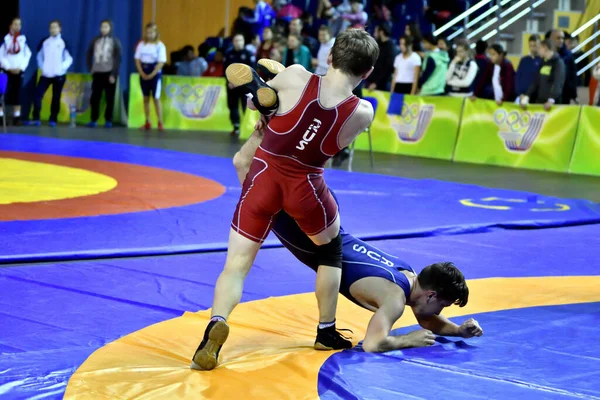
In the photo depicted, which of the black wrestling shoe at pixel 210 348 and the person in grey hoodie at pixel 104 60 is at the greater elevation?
the person in grey hoodie at pixel 104 60

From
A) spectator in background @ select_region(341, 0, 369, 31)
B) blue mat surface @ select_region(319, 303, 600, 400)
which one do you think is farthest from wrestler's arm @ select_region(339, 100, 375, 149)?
spectator in background @ select_region(341, 0, 369, 31)

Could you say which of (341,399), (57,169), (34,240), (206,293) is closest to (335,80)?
(341,399)

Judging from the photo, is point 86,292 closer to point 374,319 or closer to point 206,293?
point 206,293

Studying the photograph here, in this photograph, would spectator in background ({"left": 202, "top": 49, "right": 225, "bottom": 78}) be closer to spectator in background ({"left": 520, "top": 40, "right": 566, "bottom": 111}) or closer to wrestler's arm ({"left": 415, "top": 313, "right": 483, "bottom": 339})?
spectator in background ({"left": 520, "top": 40, "right": 566, "bottom": 111})

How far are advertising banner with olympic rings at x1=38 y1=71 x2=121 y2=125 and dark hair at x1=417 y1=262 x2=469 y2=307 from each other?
47.5 feet

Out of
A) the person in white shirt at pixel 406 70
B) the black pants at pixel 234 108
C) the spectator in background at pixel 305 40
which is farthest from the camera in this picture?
the black pants at pixel 234 108

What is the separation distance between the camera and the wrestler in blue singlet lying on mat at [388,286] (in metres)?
3.96

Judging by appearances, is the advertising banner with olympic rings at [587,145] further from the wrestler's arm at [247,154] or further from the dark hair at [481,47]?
the wrestler's arm at [247,154]

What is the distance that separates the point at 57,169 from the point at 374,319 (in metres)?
6.35

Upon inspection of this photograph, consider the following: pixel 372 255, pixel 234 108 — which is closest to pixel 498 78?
pixel 234 108

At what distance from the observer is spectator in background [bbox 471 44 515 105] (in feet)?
44.0

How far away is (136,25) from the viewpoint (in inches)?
730

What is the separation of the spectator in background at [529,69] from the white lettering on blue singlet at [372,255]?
9391 mm

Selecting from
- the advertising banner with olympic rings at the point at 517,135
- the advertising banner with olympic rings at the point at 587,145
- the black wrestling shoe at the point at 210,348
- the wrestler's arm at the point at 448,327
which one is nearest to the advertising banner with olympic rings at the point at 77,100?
the advertising banner with olympic rings at the point at 517,135
